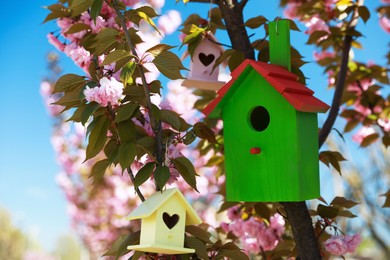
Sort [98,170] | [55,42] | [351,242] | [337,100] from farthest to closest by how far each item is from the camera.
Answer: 1. [337,100]
2. [55,42]
3. [351,242]
4. [98,170]

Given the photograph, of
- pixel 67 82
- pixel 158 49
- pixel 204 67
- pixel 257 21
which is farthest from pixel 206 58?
pixel 67 82

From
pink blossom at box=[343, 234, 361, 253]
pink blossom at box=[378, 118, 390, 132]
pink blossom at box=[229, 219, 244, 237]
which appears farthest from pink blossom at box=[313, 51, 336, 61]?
pink blossom at box=[343, 234, 361, 253]

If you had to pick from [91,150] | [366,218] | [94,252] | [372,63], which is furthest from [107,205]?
[91,150]

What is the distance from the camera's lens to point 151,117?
148cm

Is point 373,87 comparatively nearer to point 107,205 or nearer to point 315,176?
point 315,176

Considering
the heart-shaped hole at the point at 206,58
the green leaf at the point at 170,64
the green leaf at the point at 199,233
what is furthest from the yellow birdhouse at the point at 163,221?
the heart-shaped hole at the point at 206,58

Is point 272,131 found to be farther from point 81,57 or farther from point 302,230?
point 81,57

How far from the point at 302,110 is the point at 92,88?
586mm

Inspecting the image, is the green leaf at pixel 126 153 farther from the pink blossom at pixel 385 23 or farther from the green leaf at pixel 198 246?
the pink blossom at pixel 385 23

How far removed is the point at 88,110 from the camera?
4.52 ft

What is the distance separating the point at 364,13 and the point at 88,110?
1.56 metres

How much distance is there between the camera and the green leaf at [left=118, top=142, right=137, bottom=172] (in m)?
1.37

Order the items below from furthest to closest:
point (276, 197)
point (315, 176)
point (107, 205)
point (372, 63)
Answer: point (107, 205)
point (372, 63)
point (315, 176)
point (276, 197)

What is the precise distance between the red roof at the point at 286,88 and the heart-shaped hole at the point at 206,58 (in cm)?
47
